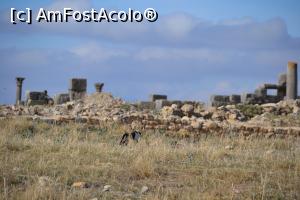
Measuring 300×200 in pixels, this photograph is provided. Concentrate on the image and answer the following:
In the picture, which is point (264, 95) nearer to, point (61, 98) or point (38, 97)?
point (61, 98)

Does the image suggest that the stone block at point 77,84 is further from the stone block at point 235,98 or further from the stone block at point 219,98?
the stone block at point 235,98

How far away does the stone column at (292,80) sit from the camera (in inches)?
1232

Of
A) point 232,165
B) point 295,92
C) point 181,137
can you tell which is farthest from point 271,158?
point 295,92

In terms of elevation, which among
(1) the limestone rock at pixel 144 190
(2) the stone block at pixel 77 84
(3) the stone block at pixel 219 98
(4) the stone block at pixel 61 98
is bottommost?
(1) the limestone rock at pixel 144 190

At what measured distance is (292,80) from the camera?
3122cm

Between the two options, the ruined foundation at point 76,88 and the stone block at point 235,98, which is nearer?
the ruined foundation at point 76,88

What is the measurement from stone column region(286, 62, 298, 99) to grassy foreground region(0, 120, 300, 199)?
21.7 meters

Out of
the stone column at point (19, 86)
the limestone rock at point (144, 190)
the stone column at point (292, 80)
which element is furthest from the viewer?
the stone column at point (19, 86)

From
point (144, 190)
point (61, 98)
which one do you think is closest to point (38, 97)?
point (61, 98)

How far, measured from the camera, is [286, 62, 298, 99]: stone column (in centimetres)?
3130

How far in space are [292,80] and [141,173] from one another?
2541 cm

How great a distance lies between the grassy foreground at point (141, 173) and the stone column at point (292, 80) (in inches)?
854

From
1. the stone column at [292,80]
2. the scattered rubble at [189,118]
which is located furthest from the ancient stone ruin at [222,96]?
the scattered rubble at [189,118]

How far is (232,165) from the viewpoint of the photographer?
8.41 m
